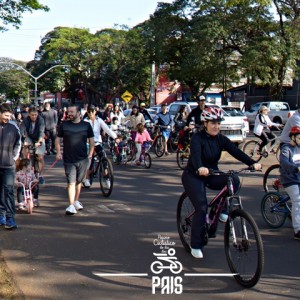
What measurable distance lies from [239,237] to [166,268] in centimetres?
93

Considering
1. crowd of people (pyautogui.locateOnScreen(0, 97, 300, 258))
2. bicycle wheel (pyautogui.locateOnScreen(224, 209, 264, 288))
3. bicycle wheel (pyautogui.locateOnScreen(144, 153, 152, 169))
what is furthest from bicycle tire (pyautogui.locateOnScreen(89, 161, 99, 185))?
bicycle wheel (pyautogui.locateOnScreen(224, 209, 264, 288))

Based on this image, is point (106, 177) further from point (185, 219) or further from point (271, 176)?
point (185, 219)

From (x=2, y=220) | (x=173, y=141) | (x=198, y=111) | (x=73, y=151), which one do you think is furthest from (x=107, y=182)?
(x=173, y=141)

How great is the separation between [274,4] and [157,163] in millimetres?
22321

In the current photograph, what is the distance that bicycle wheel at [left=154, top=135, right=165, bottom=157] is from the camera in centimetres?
1678

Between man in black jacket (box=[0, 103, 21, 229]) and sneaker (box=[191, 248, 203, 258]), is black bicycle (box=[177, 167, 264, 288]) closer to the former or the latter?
sneaker (box=[191, 248, 203, 258])

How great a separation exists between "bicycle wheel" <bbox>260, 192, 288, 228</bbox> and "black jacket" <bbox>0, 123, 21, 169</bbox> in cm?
368

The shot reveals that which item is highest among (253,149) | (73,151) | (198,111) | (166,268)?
(198,111)

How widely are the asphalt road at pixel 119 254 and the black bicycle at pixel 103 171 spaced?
0.19m

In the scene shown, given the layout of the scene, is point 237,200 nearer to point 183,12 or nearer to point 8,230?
point 8,230

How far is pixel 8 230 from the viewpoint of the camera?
7230 millimetres

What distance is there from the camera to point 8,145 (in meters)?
7.24

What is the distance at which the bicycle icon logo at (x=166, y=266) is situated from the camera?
548 cm

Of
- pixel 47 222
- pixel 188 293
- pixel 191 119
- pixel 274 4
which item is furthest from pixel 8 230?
pixel 274 4
